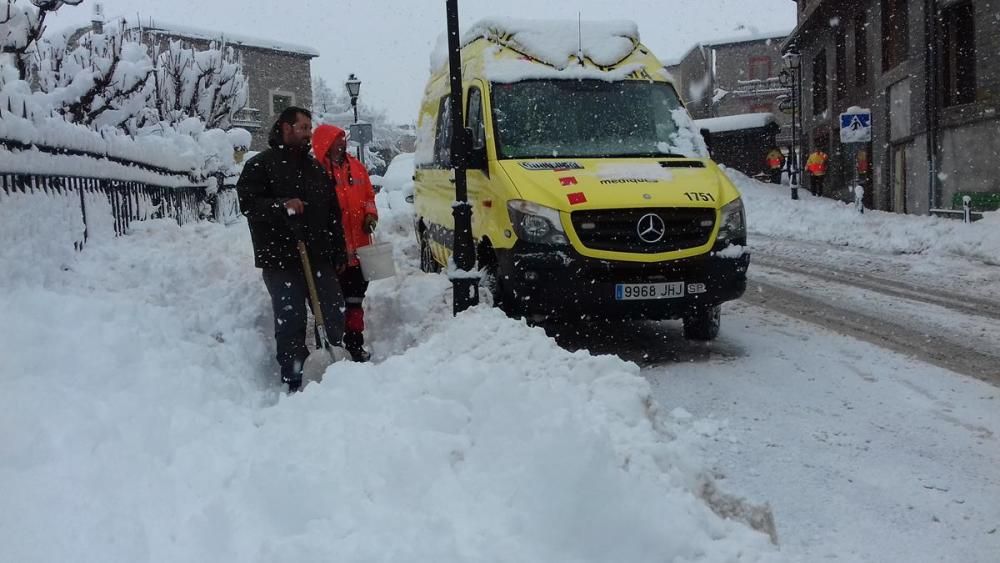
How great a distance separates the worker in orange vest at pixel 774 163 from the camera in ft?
121

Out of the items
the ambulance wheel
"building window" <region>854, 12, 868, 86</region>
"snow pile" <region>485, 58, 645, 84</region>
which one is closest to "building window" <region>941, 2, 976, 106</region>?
"building window" <region>854, 12, 868, 86</region>

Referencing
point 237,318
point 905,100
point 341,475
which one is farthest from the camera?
point 905,100

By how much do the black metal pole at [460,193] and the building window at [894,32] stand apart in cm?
1951

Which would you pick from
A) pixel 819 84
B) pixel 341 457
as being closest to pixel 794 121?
pixel 819 84

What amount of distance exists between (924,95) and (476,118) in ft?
56.3

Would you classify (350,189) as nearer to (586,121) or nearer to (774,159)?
(586,121)

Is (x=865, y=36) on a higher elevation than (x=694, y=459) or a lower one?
higher

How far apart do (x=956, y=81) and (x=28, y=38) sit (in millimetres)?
18966

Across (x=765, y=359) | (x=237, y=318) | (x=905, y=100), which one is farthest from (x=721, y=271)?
(x=905, y=100)

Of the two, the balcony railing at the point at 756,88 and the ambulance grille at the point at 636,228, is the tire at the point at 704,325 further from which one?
the balcony railing at the point at 756,88

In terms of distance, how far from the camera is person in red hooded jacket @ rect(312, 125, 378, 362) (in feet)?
20.1

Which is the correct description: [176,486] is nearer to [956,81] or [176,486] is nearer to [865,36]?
[956,81]

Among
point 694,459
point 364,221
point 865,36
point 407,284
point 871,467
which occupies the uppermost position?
point 865,36

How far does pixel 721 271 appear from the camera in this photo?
620 cm
